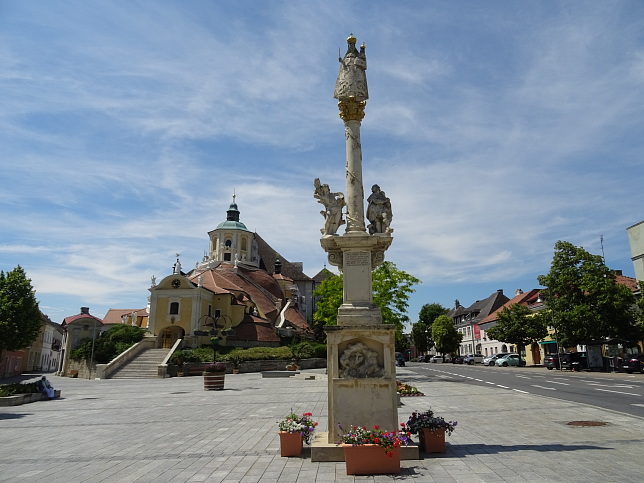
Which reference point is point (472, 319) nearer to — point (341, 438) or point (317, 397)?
point (317, 397)

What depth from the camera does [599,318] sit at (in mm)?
36156

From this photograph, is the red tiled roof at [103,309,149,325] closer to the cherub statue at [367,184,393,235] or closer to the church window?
the church window

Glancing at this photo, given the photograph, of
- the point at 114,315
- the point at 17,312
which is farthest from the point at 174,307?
the point at 114,315

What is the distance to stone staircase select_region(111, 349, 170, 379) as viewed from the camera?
1496 inches

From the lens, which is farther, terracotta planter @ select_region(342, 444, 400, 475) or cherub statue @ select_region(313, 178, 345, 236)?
cherub statue @ select_region(313, 178, 345, 236)

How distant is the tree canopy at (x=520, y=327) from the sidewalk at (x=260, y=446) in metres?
37.2

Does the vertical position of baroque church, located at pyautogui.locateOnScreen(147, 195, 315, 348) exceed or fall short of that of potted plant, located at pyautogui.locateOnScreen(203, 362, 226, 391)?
it exceeds it

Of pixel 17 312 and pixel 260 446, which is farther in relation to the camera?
pixel 17 312

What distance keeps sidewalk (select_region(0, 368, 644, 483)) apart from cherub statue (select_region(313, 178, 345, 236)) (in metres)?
4.22

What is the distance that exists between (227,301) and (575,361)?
1415 inches

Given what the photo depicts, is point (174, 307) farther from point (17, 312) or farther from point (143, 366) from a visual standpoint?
point (17, 312)

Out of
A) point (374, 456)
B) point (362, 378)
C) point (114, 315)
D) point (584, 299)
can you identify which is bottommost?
point (374, 456)

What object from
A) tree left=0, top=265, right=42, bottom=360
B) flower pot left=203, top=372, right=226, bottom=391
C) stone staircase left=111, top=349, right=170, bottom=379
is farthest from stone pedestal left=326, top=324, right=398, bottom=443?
stone staircase left=111, top=349, right=170, bottom=379

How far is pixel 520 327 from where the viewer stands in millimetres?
50719
